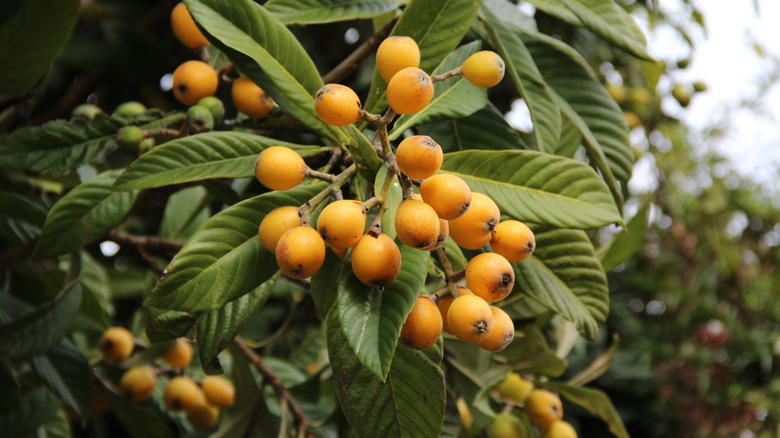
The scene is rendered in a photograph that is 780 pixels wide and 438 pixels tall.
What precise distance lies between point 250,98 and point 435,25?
30cm

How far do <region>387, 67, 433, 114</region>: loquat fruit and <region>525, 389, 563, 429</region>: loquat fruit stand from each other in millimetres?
716

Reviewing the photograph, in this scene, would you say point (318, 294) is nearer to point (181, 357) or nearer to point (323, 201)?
point (323, 201)

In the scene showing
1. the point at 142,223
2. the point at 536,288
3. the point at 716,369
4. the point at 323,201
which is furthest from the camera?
the point at 716,369

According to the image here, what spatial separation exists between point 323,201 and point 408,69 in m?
0.18

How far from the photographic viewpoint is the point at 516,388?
53.0 inches

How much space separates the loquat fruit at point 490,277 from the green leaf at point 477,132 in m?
0.36

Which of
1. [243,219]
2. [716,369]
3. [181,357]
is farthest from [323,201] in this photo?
[716,369]

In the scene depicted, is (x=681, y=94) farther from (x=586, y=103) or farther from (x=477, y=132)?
(x=477, y=132)

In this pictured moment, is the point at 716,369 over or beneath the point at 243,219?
beneath

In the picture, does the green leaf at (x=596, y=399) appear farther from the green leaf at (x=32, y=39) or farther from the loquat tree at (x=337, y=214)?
the green leaf at (x=32, y=39)

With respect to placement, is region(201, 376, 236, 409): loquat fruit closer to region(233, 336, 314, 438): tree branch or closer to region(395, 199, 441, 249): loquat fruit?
region(233, 336, 314, 438): tree branch

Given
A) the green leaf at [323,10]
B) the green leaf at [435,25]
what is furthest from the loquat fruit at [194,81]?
the green leaf at [435,25]

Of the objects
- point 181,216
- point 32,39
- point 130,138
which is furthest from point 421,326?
point 181,216

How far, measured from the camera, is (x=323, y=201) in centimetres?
86
